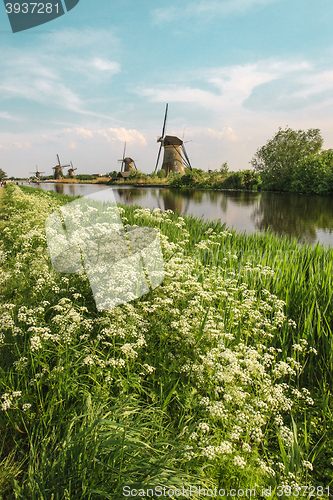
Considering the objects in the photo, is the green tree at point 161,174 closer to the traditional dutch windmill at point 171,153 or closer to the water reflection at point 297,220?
the traditional dutch windmill at point 171,153

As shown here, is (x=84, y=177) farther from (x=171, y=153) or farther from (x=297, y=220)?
(x=297, y=220)

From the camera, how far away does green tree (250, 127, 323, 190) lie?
4600 cm

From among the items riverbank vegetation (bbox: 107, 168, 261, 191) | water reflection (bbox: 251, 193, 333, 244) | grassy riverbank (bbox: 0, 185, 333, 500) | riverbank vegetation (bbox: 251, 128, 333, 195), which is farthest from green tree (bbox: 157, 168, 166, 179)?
grassy riverbank (bbox: 0, 185, 333, 500)

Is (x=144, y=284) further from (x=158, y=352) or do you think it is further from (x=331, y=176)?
(x=331, y=176)

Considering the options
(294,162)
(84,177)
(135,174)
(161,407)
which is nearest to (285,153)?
(294,162)

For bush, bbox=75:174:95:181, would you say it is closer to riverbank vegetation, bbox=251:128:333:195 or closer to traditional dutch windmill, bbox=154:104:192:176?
traditional dutch windmill, bbox=154:104:192:176

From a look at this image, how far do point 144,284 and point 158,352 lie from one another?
0.98m

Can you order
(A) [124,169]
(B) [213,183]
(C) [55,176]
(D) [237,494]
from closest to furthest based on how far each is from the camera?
(D) [237,494], (B) [213,183], (A) [124,169], (C) [55,176]

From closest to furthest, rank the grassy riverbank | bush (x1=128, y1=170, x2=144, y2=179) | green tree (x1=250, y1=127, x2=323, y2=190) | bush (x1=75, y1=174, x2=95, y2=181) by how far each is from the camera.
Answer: the grassy riverbank → green tree (x1=250, y1=127, x2=323, y2=190) → bush (x1=128, y1=170, x2=144, y2=179) → bush (x1=75, y1=174, x2=95, y2=181)

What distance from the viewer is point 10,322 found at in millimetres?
2678

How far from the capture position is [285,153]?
1841 inches

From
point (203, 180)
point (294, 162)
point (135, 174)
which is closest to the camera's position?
point (294, 162)

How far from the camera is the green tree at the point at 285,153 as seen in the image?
46000 mm

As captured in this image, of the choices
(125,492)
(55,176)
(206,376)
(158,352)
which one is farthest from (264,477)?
(55,176)
